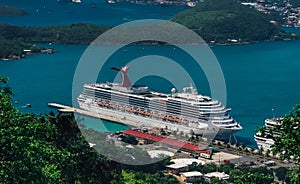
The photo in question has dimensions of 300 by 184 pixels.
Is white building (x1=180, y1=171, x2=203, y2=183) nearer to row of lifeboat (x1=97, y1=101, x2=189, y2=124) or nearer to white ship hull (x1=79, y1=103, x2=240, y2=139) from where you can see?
white ship hull (x1=79, y1=103, x2=240, y2=139)

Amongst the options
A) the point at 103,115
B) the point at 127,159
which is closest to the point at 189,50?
the point at 103,115

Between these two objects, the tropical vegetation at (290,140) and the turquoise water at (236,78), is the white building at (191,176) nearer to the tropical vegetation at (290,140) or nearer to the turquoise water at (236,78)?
the turquoise water at (236,78)

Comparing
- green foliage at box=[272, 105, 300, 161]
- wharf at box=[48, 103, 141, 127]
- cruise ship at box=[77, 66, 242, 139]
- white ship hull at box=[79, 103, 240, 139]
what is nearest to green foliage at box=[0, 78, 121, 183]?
green foliage at box=[272, 105, 300, 161]

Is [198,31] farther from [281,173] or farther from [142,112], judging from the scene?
[281,173]

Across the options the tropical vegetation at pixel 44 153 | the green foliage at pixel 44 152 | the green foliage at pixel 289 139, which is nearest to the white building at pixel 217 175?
the tropical vegetation at pixel 44 153

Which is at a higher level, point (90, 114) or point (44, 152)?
point (44, 152)

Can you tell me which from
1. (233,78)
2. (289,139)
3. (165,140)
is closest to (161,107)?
(165,140)
